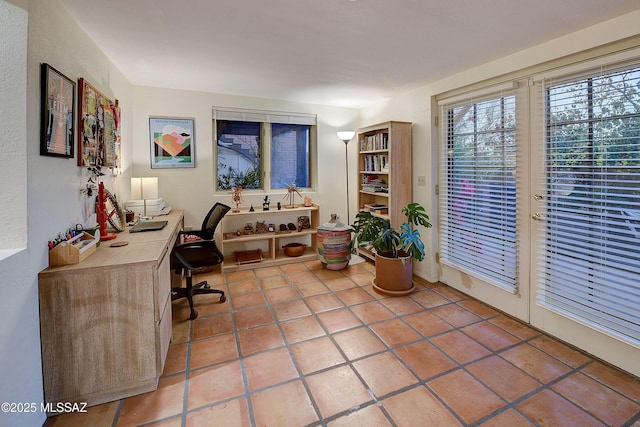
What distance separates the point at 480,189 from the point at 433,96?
1.21 m

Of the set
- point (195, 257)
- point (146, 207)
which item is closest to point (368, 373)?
point (195, 257)

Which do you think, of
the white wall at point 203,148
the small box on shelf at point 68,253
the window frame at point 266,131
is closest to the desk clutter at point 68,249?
the small box on shelf at point 68,253

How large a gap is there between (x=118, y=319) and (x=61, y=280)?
1.16 ft

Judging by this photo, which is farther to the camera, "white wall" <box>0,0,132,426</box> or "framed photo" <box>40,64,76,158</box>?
"framed photo" <box>40,64,76,158</box>

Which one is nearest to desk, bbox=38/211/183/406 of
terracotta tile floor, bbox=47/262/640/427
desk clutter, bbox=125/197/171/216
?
terracotta tile floor, bbox=47/262/640/427

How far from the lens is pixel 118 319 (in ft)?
5.55

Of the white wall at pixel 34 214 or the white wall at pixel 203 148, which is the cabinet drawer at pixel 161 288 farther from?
the white wall at pixel 203 148

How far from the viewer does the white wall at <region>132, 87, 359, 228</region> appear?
359cm

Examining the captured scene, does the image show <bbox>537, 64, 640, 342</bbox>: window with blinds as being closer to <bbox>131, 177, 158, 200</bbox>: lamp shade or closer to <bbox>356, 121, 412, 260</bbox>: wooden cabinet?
<bbox>356, 121, 412, 260</bbox>: wooden cabinet

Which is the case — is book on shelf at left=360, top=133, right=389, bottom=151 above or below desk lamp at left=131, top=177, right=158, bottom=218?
above

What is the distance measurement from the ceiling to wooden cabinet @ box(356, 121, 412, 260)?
25.9 inches

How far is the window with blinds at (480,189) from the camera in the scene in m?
2.63

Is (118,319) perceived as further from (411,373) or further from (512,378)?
(512,378)

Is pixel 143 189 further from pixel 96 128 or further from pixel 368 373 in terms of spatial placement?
pixel 368 373
